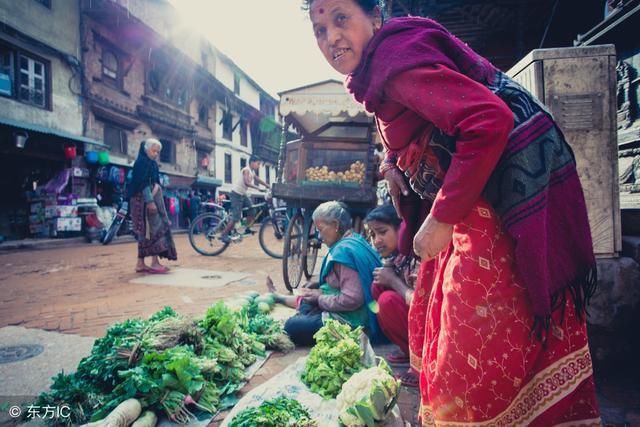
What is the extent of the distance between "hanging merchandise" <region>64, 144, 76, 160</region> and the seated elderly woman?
12520 mm

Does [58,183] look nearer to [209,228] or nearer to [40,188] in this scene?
[40,188]

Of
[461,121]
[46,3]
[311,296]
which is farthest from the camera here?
[46,3]

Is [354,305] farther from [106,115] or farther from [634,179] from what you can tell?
[106,115]

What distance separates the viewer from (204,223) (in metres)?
9.18

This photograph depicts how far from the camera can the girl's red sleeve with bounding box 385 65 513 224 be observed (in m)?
0.91

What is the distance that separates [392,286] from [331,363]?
28.7 inches

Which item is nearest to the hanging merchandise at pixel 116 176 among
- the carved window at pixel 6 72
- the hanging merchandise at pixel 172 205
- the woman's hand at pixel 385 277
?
the hanging merchandise at pixel 172 205

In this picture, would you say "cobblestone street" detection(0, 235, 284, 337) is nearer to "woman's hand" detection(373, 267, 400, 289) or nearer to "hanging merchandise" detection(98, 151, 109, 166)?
"woman's hand" detection(373, 267, 400, 289)

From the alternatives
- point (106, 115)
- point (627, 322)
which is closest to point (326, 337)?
point (627, 322)

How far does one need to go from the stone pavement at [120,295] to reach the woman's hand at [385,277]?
2.28 feet

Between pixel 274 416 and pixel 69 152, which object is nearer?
Answer: pixel 274 416

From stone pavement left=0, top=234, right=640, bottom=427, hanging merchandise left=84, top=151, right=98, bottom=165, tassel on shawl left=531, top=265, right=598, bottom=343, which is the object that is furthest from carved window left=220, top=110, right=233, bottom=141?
tassel on shawl left=531, top=265, right=598, bottom=343

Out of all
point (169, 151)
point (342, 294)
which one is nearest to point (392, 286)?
point (342, 294)

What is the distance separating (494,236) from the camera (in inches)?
41.1
